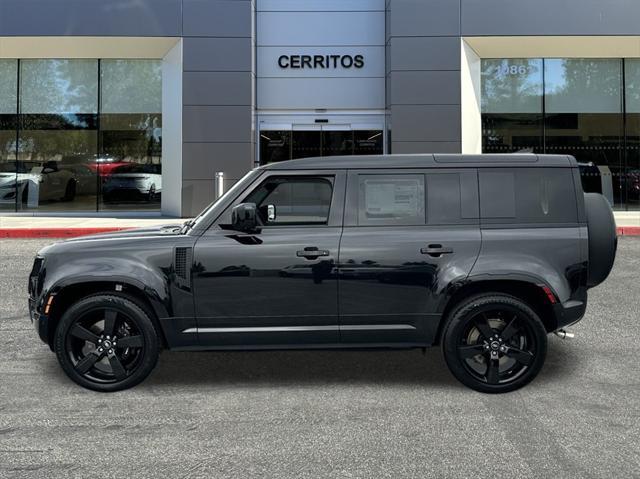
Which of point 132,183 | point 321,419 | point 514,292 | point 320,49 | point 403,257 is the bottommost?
point 321,419

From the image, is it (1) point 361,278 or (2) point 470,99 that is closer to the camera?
(1) point 361,278

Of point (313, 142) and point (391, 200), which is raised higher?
point (313, 142)

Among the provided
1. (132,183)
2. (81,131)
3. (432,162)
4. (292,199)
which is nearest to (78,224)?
(132,183)

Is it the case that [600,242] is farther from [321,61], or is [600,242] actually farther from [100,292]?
[321,61]

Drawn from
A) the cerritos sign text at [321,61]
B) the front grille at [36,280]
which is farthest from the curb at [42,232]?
the front grille at [36,280]

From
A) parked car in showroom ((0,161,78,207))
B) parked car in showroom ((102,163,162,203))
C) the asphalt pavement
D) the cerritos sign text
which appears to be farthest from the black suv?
parked car in showroom ((0,161,78,207))

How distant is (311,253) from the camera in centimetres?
493

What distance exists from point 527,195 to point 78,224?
14.8 metres

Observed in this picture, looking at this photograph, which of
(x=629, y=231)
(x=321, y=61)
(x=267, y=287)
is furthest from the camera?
(x=321, y=61)

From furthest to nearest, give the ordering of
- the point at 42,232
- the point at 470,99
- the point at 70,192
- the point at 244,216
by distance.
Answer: the point at 70,192 → the point at 470,99 → the point at 42,232 → the point at 244,216

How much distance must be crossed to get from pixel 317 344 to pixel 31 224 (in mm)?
14598

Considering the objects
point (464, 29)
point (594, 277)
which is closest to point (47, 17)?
point (464, 29)

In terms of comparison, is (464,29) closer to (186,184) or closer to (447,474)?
(186,184)

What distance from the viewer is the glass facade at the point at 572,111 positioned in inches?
830
